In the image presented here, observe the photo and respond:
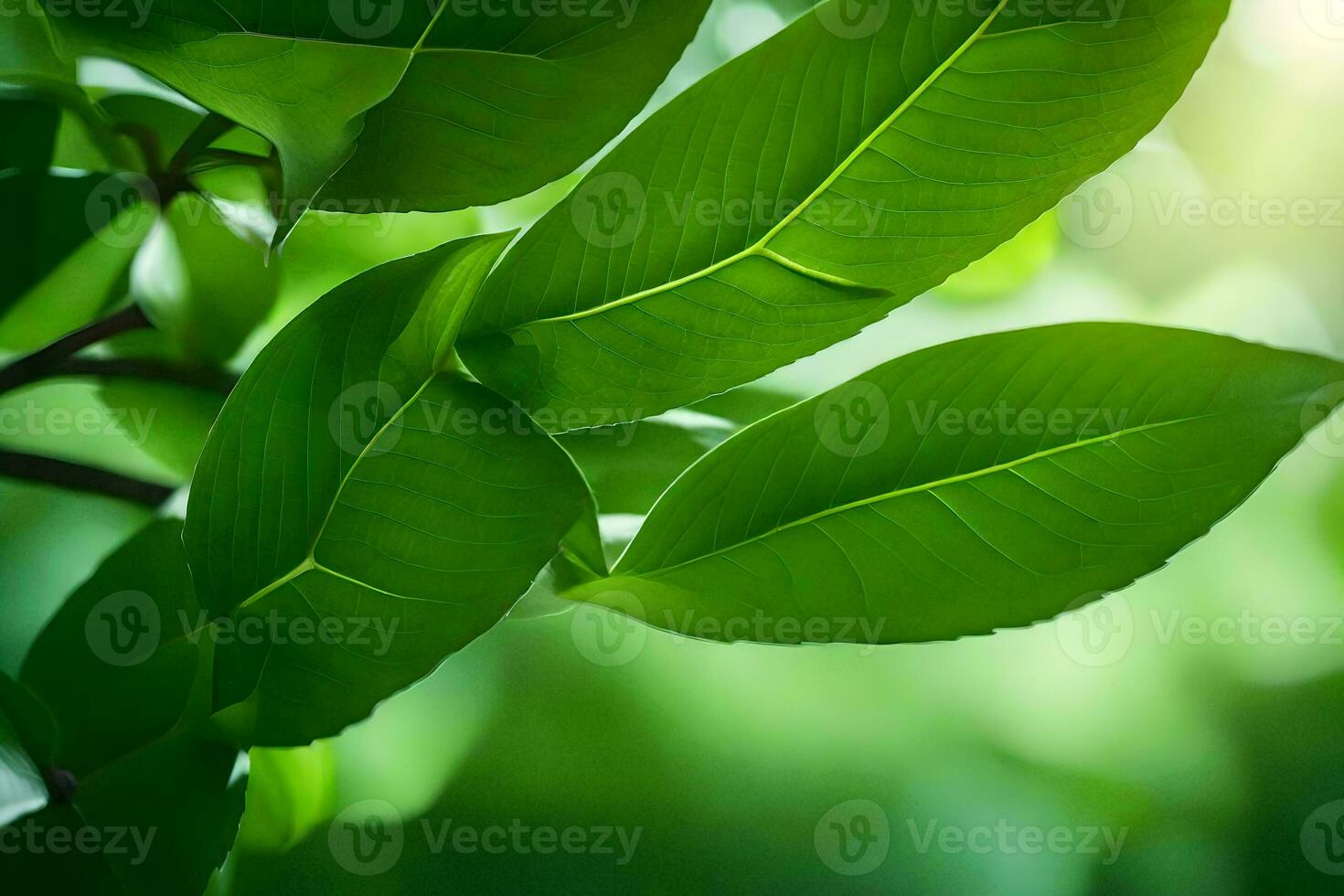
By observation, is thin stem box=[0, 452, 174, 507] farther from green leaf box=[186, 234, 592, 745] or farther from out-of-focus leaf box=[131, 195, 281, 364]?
green leaf box=[186, 234, 592, 745]

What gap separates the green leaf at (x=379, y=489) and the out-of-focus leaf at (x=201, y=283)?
17 centimetres

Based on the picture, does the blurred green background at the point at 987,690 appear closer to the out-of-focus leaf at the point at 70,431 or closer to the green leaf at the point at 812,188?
the out-of-focus leaf at the point at 70,431

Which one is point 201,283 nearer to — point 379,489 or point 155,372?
point 155,372

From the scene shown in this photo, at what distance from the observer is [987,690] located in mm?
483

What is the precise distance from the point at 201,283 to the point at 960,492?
0.93 feet

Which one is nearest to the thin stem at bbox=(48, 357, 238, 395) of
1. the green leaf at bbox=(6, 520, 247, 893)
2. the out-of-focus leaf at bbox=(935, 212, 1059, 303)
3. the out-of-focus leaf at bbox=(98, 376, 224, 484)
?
the out-of-focus leaf at bbox=(98, 376, 224, 484)

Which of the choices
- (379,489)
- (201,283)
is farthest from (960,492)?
(201,283)

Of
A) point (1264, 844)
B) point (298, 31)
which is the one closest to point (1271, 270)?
point (1264, 844)

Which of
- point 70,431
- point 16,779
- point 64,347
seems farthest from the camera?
point 70,431

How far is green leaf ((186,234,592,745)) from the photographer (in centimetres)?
19

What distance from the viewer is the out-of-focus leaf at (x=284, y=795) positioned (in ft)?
1.10

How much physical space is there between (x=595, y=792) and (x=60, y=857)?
0.85 feet

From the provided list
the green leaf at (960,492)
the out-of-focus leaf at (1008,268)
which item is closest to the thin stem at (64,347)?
the green leaf at (960,492)

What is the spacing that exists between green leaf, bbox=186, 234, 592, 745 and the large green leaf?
3 centimetres
